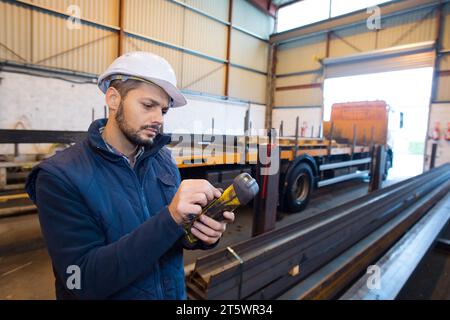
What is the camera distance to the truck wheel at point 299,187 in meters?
4.28

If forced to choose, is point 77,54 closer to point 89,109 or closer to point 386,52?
point 89,109

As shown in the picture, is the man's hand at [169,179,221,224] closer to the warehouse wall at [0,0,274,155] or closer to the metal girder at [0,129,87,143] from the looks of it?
the metal girder at [0,129,87,143]

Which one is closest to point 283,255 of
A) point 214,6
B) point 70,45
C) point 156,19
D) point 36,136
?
point 36,136

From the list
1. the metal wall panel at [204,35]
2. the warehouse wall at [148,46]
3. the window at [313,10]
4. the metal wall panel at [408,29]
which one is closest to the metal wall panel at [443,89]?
the metal wall panel at [408,29]

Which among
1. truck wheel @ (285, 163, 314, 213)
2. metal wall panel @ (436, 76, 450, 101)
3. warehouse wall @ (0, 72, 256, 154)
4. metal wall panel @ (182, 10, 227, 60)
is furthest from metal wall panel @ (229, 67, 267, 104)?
truck wheel @ (285, 163, 314, 213)

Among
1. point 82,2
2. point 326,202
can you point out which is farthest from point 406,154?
point 82,2

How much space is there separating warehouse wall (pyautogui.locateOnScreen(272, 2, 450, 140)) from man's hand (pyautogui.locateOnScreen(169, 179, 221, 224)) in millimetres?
11431

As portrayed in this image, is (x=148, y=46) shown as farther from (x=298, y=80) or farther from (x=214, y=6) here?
(x=298, y=80)

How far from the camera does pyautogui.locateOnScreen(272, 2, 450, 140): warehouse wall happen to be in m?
9.49

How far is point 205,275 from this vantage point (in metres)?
1.33

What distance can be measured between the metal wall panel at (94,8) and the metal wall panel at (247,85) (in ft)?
17.0

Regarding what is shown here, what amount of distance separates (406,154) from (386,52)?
7.29 m

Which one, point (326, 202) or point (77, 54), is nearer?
point (326, 202)

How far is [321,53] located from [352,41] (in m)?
1.31
